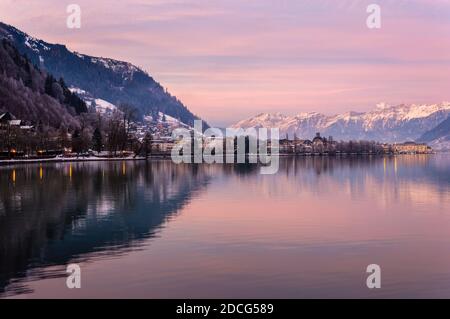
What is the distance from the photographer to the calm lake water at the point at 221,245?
22.8 m

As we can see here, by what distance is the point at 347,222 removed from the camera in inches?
1586

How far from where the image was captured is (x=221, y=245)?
31188 millimetres

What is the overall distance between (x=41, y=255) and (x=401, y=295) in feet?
48.7

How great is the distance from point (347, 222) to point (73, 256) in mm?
18785

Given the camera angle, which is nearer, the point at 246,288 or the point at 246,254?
the point at 246,288

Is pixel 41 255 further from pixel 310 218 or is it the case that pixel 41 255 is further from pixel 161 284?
pixel 310 218

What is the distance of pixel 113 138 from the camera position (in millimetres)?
183000

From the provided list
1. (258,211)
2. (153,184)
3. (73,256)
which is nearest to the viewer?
(73,256)

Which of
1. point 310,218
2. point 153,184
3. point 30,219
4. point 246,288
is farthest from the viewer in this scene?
point 153,184

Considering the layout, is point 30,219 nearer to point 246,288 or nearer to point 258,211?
point 258,211

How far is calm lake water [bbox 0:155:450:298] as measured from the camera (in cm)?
2277
